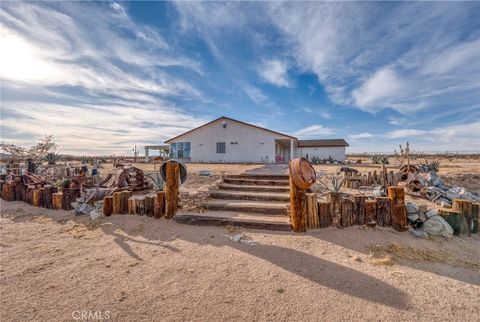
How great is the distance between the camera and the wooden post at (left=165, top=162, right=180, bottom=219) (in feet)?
17.3

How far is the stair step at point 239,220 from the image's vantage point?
469 cm

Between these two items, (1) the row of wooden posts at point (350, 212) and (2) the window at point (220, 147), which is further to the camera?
(2) the window at point (220, 147)

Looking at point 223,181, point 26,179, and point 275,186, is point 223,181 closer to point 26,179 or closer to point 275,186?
point 275,186

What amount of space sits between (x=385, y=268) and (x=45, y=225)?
7134 mm

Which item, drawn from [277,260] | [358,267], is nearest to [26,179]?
[277,260]

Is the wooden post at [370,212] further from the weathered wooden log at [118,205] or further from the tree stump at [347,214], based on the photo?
the weathered wooden log at [118,205]

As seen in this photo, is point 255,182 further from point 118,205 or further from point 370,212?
point 118,205

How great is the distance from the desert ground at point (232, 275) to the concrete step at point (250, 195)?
155 cm

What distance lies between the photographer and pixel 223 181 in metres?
7.52

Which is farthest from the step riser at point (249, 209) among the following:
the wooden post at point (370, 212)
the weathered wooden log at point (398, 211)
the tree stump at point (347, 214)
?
the weathered wooden log at point (398, 211)

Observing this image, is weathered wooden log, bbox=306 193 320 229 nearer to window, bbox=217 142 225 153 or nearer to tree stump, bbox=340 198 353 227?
tree stump, bbox=340 198 353 227

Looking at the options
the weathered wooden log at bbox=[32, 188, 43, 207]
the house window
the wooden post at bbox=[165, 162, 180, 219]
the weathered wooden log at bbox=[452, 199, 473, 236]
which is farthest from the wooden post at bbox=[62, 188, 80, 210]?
the house window

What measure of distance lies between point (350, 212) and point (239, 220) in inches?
93.1

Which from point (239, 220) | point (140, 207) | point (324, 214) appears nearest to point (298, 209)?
point (324, 214)
